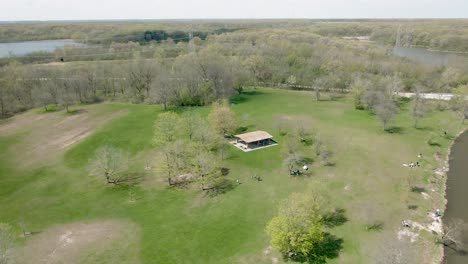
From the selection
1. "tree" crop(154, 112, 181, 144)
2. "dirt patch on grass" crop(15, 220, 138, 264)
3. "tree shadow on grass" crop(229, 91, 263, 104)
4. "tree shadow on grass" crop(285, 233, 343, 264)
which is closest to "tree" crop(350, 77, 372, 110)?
"tree shadow on grass" crop(229, 91, 263, 104)

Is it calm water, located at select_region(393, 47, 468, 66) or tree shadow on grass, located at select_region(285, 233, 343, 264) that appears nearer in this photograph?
tree shadow on grass, located at select_region(285, 233, 343, 264)

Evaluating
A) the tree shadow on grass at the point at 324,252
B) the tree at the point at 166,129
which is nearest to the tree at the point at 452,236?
the tree shadow on grass at the point at 324,252

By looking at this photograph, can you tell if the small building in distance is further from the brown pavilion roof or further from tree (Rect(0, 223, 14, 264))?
tree (Rect(0, 223, 14, 264))

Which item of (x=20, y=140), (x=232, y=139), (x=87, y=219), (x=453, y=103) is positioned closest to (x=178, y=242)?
(x=87, y=219)

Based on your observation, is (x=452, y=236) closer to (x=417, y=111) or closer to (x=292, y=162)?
(x=292, y=162)

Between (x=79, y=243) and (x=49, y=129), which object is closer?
(x=79, y=243)

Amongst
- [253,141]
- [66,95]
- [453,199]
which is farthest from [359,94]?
[66,95]
